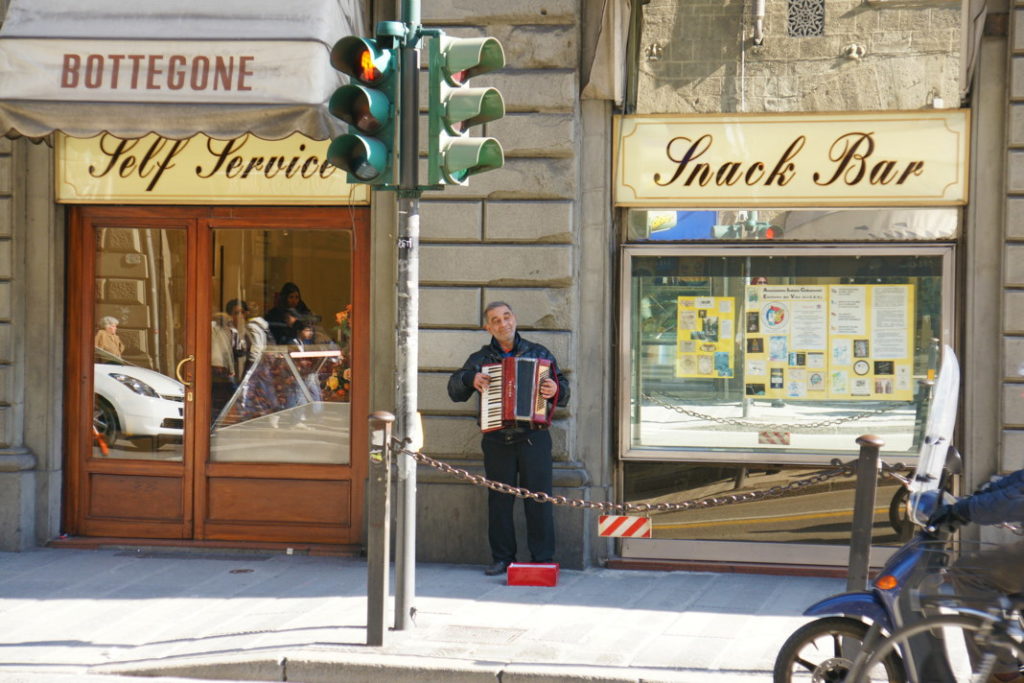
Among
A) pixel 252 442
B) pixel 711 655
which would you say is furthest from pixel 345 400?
pixel 711 655

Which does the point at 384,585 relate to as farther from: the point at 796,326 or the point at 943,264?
the point at 943,264

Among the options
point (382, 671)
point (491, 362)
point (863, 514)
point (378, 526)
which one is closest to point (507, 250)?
point (491, 362)

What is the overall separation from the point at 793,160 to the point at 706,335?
1366 millimetres

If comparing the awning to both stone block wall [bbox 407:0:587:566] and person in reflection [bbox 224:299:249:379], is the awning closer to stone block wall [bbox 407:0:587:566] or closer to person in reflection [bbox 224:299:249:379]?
stone block wall [bbox 407:0:587:566]

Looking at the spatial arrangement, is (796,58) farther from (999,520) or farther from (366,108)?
(999,520)

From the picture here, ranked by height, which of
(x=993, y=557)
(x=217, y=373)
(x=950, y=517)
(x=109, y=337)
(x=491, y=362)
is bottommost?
(x=993, y=557)

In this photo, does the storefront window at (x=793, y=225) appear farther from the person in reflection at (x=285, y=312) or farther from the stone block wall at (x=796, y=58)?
the person in reflection at (x=285, y=312)

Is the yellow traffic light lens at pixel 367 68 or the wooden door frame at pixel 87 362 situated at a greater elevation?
the yellow traffic light lens at pixel 367 68

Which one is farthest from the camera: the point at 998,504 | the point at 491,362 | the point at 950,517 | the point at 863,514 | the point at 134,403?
the point at 134,403

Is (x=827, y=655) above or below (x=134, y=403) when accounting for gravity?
below

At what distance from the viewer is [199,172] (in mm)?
9844

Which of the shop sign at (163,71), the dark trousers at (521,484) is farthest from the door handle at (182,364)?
→ the dark trousers at (521,484)

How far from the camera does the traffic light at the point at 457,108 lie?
676cm

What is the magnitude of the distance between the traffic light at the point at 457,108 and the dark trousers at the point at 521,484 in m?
2.55
